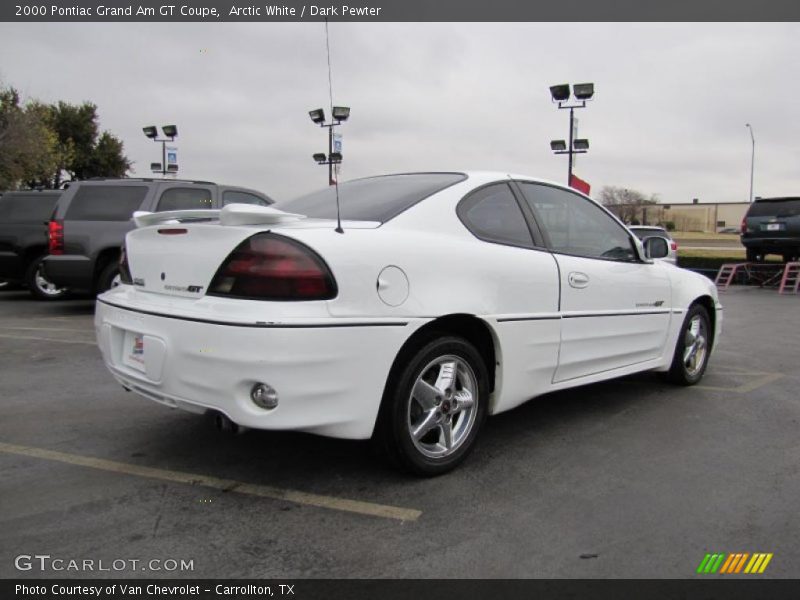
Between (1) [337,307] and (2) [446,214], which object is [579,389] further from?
(1) [337,307]

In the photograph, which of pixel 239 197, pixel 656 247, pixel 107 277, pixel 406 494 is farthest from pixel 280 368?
pixel 239 197

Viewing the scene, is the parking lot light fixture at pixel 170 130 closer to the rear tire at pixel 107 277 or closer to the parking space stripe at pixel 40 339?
the rear tire at pixel 107 277

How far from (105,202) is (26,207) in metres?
2.67

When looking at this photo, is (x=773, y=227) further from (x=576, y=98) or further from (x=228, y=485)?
(x=228, y=485)

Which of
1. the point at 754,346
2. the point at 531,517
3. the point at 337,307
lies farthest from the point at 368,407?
the point at 754,346

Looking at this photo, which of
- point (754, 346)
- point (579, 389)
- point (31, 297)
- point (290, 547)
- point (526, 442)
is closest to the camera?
point (290, 547)

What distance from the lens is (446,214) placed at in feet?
10.8

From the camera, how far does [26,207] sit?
10664 millimetres

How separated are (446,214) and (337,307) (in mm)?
933

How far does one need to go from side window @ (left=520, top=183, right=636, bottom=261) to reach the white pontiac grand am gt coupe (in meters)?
0.02

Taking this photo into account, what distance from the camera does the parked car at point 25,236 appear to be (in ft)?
34.5

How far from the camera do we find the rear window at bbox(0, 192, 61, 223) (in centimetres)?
1060
